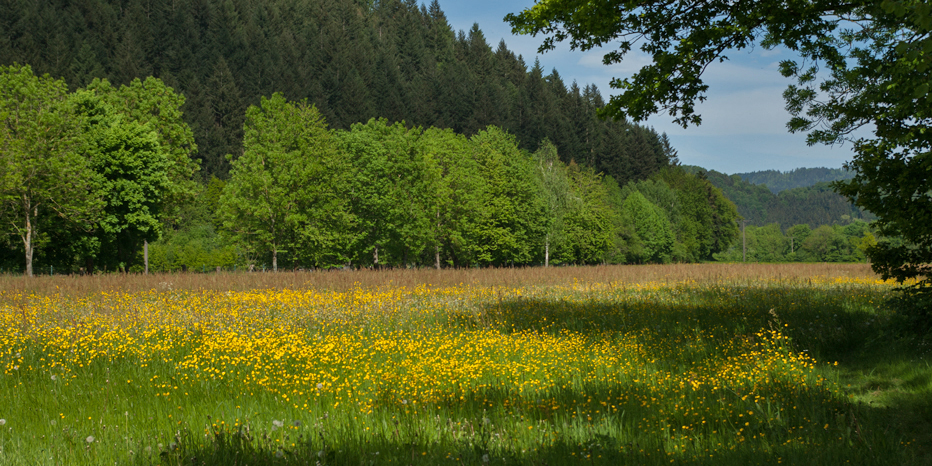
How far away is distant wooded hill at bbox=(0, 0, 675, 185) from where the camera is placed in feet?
261

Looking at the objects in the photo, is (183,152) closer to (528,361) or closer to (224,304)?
(224,304)

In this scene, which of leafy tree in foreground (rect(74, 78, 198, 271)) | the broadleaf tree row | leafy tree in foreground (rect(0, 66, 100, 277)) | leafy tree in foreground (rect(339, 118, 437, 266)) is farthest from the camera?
leafy tree in foreground (rect(339, 118, 437, 266))

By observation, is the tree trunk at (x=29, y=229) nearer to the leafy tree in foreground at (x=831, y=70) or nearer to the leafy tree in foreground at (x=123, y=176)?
the leafy tree in foreground at (x=123, y=176)

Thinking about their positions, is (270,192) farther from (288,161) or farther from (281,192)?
(288,161)

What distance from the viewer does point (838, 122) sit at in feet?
36.0

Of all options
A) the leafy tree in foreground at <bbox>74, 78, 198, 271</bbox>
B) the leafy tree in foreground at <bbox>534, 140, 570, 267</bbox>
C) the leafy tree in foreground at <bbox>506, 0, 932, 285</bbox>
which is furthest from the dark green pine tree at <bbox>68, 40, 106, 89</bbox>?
the leafy tree in foreground at <bbox>506, 0, 932, 285</bbox>

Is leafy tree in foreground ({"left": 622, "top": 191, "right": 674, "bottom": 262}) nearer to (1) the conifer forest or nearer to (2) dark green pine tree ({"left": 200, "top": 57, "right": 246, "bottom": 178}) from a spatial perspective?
(1) the conifer forest

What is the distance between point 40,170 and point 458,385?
97.7 ft

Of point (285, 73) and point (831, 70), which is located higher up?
point (285, 73)

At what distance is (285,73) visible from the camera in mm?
95125

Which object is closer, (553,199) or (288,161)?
(288,161)

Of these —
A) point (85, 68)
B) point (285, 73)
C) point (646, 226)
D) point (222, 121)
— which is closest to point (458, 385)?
point (646, 226)

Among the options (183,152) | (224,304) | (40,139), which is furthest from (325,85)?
(224,304)

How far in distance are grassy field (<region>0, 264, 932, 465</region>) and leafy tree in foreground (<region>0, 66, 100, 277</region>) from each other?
56.0 ft
